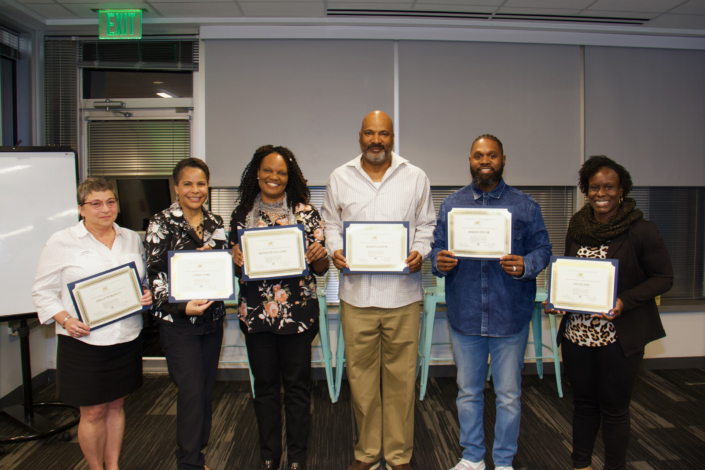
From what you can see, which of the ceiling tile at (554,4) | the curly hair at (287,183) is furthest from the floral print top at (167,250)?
the ceiling tile at (554,4)

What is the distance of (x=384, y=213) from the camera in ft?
6.27

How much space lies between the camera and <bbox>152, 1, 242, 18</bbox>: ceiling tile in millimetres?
3025

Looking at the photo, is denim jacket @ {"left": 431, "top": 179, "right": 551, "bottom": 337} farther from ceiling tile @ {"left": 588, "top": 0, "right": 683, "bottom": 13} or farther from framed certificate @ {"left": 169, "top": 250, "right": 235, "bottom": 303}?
ceiling tile @ {"left": 588, "top": 0, "right": 683, "bottom": 13}

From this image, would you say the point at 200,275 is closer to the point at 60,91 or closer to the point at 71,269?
the point at 71,269

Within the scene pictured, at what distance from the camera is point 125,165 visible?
3.58m

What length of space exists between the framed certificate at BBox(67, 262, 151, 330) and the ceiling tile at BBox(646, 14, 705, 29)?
4.44m

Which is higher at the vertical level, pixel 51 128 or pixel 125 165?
pixel 51 128

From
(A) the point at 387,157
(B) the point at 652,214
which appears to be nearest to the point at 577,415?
(A) the point at 387,157

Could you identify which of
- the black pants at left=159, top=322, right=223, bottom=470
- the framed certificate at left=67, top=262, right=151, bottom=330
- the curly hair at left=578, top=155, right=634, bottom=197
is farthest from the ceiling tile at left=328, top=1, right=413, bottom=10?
the black pants at left=159, top=322, right=223, bottom=470

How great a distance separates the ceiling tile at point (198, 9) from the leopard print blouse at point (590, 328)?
10.0 ft

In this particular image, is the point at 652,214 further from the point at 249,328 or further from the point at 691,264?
the point at 249,328

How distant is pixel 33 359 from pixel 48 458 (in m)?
1.37

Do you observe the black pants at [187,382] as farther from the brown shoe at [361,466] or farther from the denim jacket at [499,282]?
the denim jacket at [499,282]

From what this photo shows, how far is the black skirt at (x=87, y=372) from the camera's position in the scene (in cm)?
170
